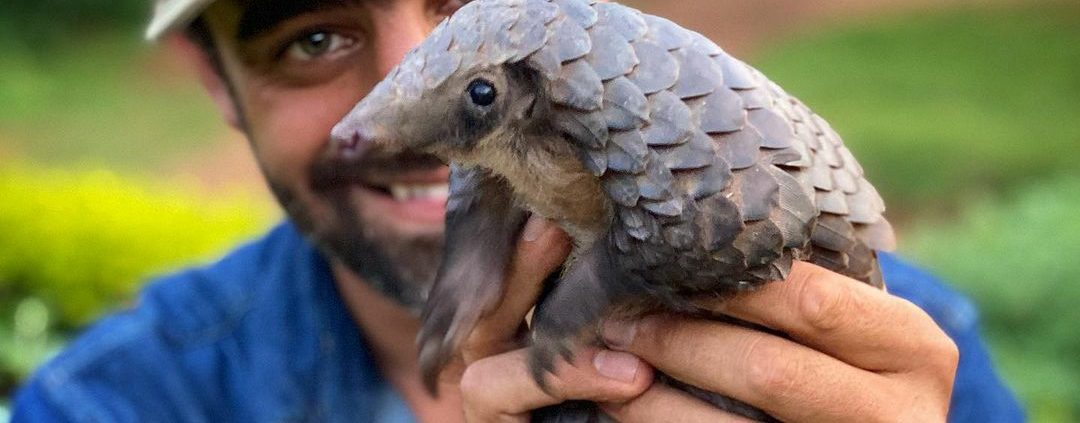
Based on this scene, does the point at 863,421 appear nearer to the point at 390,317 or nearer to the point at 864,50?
the point at 390,317

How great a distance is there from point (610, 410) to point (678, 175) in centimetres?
37

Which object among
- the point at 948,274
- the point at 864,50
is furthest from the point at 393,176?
the point at 864,50

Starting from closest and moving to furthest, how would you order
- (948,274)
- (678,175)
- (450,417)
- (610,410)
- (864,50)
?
(678,175), (610,410), (450,417), (948,274), (864,50)

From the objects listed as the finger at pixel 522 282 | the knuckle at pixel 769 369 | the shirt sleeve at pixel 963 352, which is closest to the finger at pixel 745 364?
the knuckle at pixel 769 369

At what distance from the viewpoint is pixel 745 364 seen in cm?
122

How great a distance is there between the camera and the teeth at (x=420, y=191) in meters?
1.94

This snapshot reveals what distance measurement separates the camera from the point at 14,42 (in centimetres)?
1041

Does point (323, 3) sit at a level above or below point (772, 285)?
above

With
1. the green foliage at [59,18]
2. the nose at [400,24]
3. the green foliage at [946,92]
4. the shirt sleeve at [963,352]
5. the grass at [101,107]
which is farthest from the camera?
the green foliage at [59,18]

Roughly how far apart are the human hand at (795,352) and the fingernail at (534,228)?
0.13 meters

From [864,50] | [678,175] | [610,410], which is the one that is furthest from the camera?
[864,50]

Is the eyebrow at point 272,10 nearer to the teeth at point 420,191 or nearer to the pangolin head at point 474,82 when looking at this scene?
the teeth at point 420,191

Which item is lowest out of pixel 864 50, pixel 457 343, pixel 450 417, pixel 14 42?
pixel 864 50

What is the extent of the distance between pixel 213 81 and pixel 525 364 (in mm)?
1174
